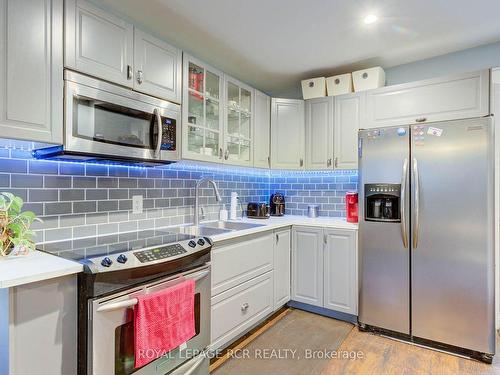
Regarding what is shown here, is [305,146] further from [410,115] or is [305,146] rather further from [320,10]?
[320,10]

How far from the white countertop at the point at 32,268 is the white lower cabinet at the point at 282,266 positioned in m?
1.72

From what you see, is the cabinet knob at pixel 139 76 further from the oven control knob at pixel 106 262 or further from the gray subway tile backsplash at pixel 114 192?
the oven control knob at pixel 106 262

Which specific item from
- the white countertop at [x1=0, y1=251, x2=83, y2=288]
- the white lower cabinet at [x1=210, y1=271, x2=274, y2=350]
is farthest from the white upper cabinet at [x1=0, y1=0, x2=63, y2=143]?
the white lower cabinet at [x1=210, y1=271, x2=274, y2=350]

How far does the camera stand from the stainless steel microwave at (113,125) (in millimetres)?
1496

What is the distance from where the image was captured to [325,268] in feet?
8.87

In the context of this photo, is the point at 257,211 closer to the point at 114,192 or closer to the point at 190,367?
the point at 114,192

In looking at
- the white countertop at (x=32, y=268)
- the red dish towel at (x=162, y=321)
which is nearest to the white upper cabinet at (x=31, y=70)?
the white countertop at (x=32, y=268)

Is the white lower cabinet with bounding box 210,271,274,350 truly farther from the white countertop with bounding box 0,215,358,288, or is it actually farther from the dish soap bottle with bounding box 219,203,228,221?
the white countertop with bounding box 0,215,358,288

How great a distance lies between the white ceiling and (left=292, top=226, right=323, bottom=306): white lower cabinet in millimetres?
1579

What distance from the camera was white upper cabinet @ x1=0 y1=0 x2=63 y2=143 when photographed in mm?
1264

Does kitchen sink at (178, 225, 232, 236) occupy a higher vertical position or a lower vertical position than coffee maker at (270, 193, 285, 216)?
lower

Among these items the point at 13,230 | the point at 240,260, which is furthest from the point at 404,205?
the point at 13,230

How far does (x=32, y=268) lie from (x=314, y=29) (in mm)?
2208

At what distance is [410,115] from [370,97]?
1.28 feet
